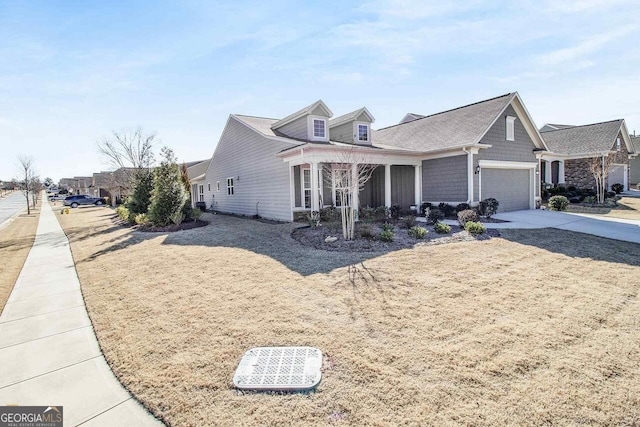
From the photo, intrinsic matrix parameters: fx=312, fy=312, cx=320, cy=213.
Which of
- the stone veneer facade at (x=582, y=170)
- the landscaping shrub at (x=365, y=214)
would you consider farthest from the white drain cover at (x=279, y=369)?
the stone veneer facade at (x=582, y=170)

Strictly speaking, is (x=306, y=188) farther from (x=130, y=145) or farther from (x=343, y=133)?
(x=130, y=145)

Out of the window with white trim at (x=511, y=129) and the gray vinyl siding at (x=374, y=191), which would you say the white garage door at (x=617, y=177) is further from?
the gray vinyl siding at (x=374, y=191)

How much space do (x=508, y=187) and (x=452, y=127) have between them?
4.44m

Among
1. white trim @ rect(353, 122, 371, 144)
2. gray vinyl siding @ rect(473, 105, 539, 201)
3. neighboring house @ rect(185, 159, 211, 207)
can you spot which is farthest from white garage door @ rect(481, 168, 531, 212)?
neighboring house @ rect(185, 159, 211, 207)

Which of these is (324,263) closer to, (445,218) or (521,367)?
(521,367)

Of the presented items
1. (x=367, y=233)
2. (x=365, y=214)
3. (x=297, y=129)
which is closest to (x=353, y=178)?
(x=367, y=233)

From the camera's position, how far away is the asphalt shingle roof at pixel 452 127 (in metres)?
15.5

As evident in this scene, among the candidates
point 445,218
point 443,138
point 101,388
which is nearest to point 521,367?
point 101,388

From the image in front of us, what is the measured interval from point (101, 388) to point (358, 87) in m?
14.9

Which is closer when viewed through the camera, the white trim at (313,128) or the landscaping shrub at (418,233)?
the landscaping shrub at (418,233)

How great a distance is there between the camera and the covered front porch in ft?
42.7

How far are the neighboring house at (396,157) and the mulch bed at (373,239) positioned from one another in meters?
2.68

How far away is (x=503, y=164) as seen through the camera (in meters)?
16.3

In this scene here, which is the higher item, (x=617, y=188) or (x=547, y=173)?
(x=547, y=173)
